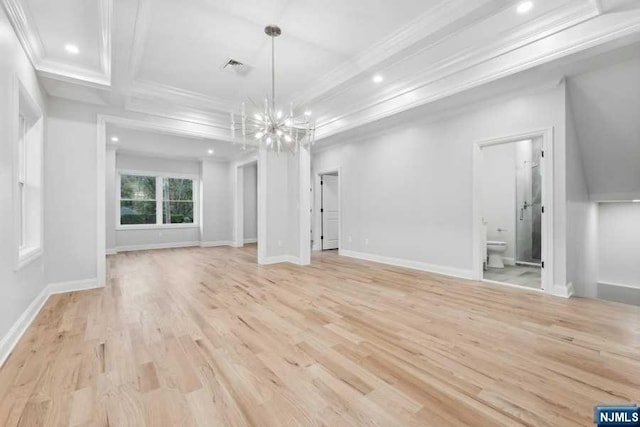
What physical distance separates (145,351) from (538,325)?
11.4 ft

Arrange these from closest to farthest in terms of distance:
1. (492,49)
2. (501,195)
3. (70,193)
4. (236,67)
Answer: (492,49)
(236,67)
(70,193)
(501,195)

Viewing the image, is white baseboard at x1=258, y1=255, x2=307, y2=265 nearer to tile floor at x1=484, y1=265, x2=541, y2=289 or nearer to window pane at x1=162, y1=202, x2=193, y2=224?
tile floor at x1=484, y1=265, x2=541, y2=289

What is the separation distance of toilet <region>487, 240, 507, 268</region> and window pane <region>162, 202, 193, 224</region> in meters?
8.28

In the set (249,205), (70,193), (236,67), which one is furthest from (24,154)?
(249,205)

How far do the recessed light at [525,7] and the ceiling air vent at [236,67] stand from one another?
3052 mm

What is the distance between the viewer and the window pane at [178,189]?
28.4ft

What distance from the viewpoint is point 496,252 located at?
569 cm

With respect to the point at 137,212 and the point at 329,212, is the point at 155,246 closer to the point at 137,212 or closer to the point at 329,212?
the point at 137,212

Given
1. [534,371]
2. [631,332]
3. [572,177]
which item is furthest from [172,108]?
[631,332]

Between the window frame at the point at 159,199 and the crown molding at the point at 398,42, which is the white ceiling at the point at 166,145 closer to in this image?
the window frame at the point at 159,199

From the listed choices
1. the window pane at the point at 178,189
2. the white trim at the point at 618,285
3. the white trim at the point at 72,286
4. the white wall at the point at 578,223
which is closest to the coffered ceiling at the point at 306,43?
the white wall at the point at 578,223

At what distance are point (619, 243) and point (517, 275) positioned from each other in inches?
80.8

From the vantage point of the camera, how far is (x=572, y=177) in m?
3.72

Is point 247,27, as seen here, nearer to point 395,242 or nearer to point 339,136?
point 339,136
